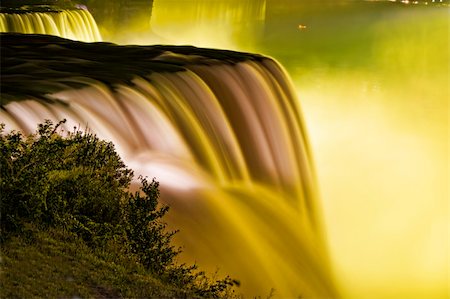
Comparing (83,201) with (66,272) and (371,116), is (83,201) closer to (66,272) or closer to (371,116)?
(66,272)

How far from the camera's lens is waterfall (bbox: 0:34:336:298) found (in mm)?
7539

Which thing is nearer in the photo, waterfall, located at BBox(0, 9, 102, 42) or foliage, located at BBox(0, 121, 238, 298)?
foliage, located at BBox(0, 121, 238, 298)

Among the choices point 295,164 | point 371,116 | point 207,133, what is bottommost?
point 207,133

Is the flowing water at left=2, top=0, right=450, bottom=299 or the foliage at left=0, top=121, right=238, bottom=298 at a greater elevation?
the flowing water at left=2, top=0, right=450, bottom=299

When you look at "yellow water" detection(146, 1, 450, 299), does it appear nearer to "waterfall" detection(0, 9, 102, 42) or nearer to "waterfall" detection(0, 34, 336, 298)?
"waterfall" detection(0, 34, 336, 298)

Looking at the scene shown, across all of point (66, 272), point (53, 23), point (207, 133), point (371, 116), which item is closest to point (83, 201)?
point (66, 272)

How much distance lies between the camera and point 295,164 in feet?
36.0

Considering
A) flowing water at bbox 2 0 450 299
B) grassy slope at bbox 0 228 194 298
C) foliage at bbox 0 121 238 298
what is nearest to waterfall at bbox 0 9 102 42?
flowing water at bbox 2 0 450 299

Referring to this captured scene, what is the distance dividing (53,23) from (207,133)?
8789 millimetres

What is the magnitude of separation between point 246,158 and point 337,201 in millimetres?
5954

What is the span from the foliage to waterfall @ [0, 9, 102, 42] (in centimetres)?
986

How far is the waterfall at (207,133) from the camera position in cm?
754

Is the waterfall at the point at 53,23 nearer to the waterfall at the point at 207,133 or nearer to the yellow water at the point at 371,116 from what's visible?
the waterfall at the point at 207,133

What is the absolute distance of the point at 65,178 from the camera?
5.68 m
